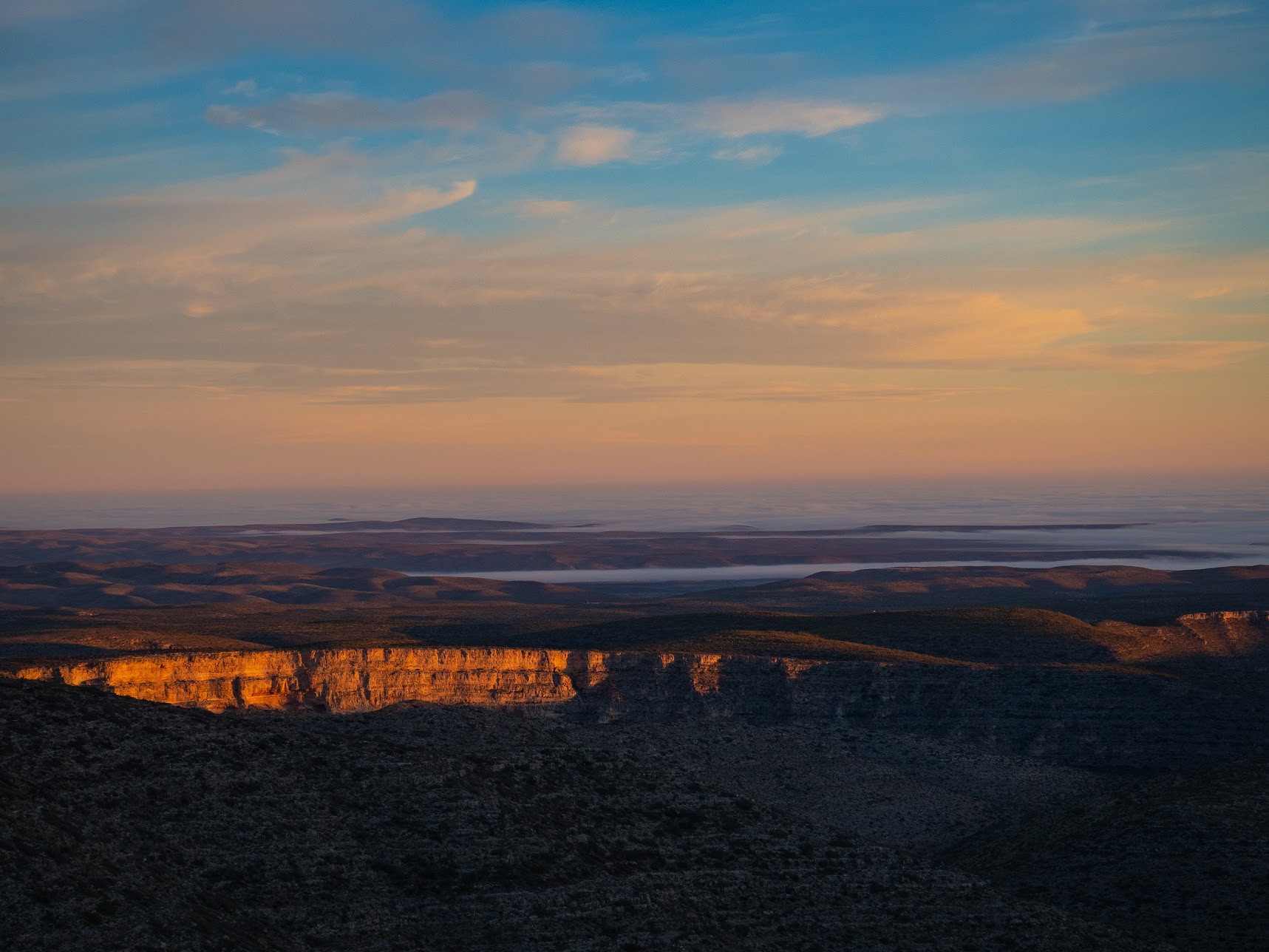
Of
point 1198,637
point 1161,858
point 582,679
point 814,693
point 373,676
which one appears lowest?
point 1161,858

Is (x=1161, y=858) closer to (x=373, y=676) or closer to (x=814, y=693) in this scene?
(x=814, y=693)

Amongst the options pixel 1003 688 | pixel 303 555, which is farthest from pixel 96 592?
pixel 1003 688

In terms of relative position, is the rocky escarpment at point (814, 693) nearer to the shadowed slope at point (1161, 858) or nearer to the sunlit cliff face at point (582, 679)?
the sunlit cliff face at point (582, 679)

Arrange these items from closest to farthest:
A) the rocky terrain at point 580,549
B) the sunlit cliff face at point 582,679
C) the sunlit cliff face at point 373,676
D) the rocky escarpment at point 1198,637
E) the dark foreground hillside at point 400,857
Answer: the dark foreground hillside at point 400,857, the sunlit cliff face at point 373,676, the sunlit cliff face at point 582,679, the rocky escarpment at point 1198,637, the rocky terrain at point 580,549

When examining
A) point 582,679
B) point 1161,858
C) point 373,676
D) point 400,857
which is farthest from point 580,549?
point 400,857

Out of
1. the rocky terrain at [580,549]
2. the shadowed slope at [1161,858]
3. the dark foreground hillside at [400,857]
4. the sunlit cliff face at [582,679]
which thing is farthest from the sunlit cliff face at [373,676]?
the rocky terrain at [580,549]

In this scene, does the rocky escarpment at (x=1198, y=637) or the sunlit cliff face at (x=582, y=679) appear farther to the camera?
the rocky escarpment at (x=1198, y=637)
